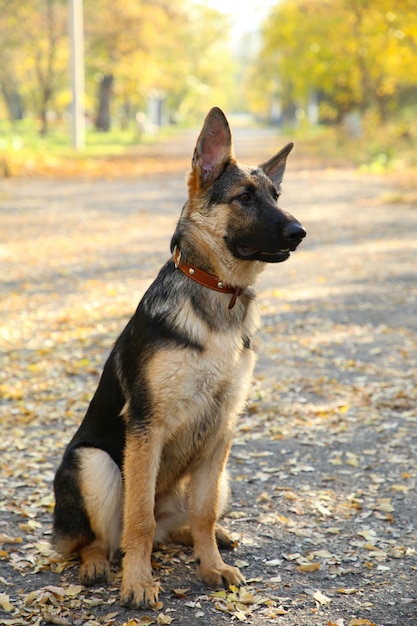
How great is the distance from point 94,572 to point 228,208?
6.50 ft

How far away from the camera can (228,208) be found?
3996 mm

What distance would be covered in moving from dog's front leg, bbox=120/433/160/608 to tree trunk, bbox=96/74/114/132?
4798cm

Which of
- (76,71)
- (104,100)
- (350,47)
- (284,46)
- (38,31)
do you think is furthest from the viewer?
(104,100)

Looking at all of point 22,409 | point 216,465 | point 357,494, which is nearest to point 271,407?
point 357,494

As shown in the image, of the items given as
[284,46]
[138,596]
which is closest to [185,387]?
[138,596]

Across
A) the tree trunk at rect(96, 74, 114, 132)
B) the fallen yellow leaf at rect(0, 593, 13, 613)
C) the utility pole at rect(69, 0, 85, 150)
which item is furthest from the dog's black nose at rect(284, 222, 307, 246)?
the tree trunk at rect(96, 74, 114, 132)

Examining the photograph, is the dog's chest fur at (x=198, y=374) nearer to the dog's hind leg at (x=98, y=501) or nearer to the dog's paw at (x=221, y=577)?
the dog's hind leg at (x=98, y=501)

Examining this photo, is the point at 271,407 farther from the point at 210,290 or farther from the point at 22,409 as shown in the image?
the point at 210,290

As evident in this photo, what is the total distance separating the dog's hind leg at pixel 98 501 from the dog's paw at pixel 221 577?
51 centimetres

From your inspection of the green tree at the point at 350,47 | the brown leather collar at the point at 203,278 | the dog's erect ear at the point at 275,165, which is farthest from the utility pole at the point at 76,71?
the brown leather collar at the point at 203,278

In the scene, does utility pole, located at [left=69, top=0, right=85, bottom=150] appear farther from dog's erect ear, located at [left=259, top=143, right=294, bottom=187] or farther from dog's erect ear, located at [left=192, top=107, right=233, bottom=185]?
dog's erect ear, located at [left=192, top=107, right=233, bottom=185]

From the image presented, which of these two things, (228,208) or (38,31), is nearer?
(228,208)

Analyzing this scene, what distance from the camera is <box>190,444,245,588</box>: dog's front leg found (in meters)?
4.16

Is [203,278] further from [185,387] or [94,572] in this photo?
[94,572]
